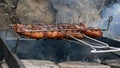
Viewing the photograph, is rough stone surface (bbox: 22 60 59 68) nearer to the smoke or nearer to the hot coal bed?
the hot coal bed

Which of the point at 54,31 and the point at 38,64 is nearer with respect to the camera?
the point at 38,64

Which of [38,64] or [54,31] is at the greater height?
[54,31]

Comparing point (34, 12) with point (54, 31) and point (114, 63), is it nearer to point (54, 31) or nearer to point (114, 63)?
point (54, 31)

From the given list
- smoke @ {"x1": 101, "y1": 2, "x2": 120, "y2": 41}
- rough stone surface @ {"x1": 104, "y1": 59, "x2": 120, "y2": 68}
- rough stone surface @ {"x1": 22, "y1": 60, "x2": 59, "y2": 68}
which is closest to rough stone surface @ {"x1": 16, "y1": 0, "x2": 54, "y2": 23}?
smoke @ {"x1": 101, "y1": 2, "x2": 120, "y2": 41}

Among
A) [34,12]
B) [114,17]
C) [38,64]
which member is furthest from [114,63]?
[114,17]

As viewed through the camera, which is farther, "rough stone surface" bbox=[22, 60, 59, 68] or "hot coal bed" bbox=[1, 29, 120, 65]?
"hot coal bed" bbox=[1, 29, 120, 65]

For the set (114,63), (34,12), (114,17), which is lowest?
(114,63)

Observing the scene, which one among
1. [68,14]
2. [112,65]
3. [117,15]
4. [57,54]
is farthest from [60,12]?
[112,65]

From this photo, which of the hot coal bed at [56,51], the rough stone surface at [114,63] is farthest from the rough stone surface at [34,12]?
the rough stone surface at [114,63]

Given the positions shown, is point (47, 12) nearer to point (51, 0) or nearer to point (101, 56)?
point (51, 0)

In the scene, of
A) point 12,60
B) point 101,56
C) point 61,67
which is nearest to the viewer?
point 12,60

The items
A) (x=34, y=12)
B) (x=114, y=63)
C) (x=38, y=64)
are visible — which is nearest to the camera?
(x=38, y=64)
